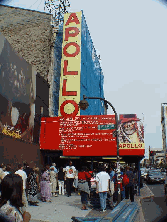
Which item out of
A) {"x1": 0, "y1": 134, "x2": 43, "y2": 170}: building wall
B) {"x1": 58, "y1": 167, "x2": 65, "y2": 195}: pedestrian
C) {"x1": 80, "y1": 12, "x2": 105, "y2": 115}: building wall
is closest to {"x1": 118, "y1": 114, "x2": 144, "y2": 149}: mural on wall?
{"x1": 58, "y1": 167, "x2": 65, "y2": 195}: pedestrian

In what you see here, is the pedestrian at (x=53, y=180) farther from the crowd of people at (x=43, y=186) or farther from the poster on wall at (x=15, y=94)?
the poster on wall at (x=15, y=94)

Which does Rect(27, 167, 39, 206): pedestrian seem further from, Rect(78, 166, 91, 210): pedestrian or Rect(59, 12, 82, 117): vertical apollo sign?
Rect(59, 12, 82, 117): vertical apollo sign

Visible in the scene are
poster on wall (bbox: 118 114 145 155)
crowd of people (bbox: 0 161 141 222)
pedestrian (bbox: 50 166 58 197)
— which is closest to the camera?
crowd of people (bbox: 0 161 141 222)

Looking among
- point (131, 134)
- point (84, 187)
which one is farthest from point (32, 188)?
point (131, 134)

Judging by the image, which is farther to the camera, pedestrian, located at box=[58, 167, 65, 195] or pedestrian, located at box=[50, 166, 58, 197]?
pedestrian, located at box=[58, 167, 65, 195]

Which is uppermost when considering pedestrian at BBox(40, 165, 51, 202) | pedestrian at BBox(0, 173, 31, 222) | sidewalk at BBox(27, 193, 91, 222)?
pedestrian at BBox(0, 173, 31, 222)

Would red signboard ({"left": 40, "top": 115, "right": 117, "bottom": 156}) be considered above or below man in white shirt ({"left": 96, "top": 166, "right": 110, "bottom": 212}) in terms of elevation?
above

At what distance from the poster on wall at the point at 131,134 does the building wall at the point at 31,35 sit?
6910mm

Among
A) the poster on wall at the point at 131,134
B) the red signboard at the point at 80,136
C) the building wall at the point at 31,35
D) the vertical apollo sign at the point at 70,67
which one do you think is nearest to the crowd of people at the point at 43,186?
the red signboard at the point at 80,136

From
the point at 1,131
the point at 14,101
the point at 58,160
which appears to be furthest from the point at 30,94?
the point at 58,160

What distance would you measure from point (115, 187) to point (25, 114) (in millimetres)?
7345

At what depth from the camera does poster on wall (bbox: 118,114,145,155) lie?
20.0 meters

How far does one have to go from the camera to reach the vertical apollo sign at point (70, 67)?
22875mm

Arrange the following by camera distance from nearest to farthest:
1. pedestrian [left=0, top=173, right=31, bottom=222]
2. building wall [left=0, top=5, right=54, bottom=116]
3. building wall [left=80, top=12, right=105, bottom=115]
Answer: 1. pedestrian [left=0, top=173, right=31, bottom=222]
2. building wall [left=0, top=5, right=54, bottom=116]
3. building wall [left=80, top=12, right=105, bottom=115]
